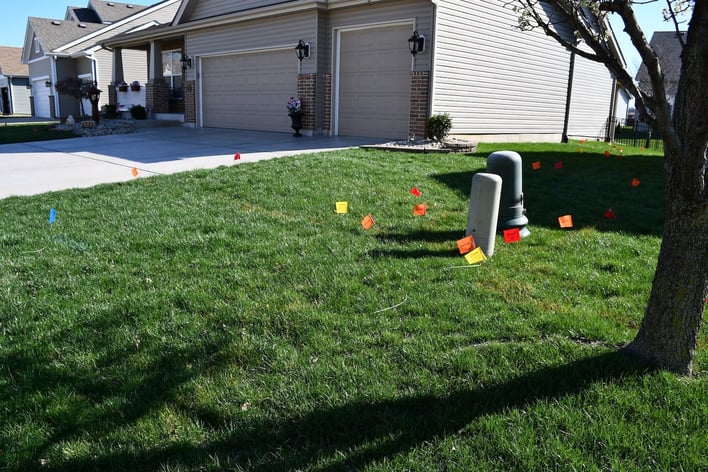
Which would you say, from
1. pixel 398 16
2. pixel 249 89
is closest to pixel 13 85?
pixel 249 89

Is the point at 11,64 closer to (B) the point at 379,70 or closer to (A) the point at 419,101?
(B) the point at 379,70

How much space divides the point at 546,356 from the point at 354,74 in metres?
11.4

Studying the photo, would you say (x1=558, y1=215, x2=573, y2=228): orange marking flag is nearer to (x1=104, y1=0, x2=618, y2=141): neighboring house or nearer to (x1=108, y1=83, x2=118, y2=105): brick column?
(x1=104, y1=0, x2=618, y2=141): neighboring house

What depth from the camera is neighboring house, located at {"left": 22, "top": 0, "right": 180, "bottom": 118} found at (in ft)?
95.0

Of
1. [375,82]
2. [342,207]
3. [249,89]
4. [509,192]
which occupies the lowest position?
[342,207]

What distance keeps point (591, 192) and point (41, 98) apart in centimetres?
3712

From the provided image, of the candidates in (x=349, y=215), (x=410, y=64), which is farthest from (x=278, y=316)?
(x=410, y=64)

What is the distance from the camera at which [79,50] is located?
30.3 metres

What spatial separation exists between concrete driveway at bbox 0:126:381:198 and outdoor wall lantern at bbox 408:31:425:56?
202cm

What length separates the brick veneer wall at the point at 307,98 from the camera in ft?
45.3

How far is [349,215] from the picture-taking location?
575cm

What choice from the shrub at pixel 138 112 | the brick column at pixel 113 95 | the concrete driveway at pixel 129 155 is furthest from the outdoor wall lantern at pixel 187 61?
the brick column at pixel 113 95

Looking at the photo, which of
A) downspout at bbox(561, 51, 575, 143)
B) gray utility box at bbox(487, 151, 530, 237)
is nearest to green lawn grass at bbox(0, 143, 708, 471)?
gray utility box at bbox(487, 151, 530, 237)

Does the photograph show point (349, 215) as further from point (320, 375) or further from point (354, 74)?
point (354, 74)
